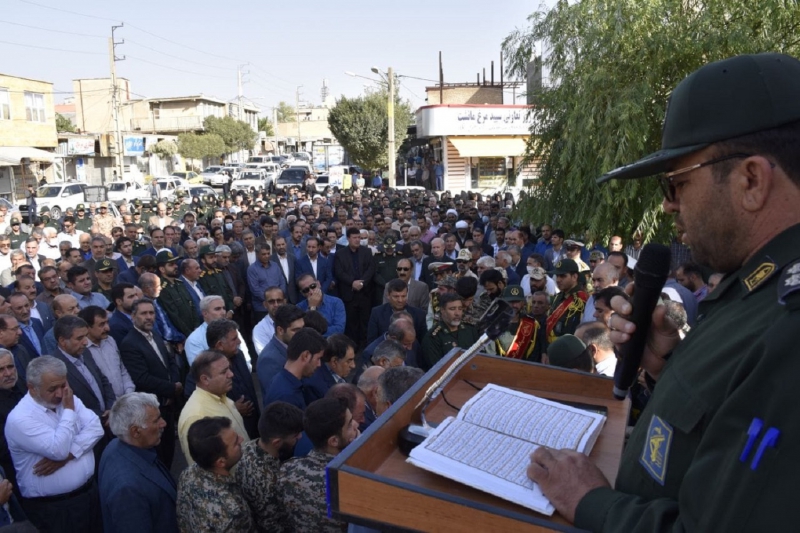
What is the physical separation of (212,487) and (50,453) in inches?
57.6

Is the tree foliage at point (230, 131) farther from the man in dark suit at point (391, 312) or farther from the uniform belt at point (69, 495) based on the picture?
the uniform belt at point (69, 495)

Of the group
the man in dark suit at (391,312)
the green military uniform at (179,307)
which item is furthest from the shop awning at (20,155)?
the man in dark suit at (391,312)

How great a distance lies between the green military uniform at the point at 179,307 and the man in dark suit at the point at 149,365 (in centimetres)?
131

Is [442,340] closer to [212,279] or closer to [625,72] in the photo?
[212,279]

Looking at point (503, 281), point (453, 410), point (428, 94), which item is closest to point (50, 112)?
point (428, 94)

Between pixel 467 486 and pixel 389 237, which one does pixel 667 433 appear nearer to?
pixel 467 486

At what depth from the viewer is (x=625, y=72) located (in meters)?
9.79

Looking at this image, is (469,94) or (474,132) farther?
(469,94)

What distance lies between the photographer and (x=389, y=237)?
1034cm

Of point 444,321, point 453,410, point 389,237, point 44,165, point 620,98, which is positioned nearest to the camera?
point 453,410

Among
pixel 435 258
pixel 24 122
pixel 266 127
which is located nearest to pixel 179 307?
pixel 435 258

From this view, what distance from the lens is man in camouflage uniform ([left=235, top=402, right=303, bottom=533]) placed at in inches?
142

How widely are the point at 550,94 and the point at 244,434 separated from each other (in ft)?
27.6

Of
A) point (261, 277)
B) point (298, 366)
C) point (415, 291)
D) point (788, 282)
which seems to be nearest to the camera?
point (788, 282)
